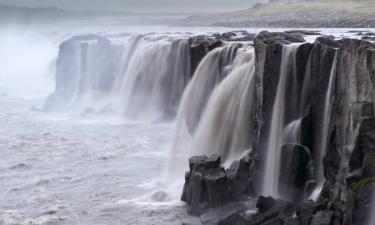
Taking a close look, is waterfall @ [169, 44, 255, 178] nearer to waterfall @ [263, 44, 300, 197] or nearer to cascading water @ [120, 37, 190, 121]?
waterfall @ [263, 44, 300, 197]

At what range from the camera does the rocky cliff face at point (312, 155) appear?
47.4ft

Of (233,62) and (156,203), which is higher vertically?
(233,62)

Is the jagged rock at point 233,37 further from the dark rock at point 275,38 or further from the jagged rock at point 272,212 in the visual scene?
the jagged rock at point 272,212

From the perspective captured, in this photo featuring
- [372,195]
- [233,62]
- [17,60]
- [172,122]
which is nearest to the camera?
[372,195]

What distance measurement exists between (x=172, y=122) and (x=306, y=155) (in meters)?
15.6

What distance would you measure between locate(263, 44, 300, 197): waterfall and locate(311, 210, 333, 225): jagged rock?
345cm

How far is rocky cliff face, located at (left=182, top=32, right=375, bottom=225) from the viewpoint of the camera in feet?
47.4

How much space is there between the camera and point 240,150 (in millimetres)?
20828

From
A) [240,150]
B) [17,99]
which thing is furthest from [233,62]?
[17,99]

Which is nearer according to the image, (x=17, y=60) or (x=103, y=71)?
(x=103, y=71)

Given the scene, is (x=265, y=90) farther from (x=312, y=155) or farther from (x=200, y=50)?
(x=200, y=50)

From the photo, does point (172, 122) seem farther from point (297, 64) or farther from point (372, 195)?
point (372, 195)

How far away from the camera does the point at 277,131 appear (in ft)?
60.8

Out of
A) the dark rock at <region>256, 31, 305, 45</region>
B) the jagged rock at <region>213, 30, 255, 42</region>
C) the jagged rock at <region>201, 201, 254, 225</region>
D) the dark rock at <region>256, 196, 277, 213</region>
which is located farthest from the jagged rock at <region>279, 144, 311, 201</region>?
the jagged rock at <region>213, 30, 255, 42</region>
